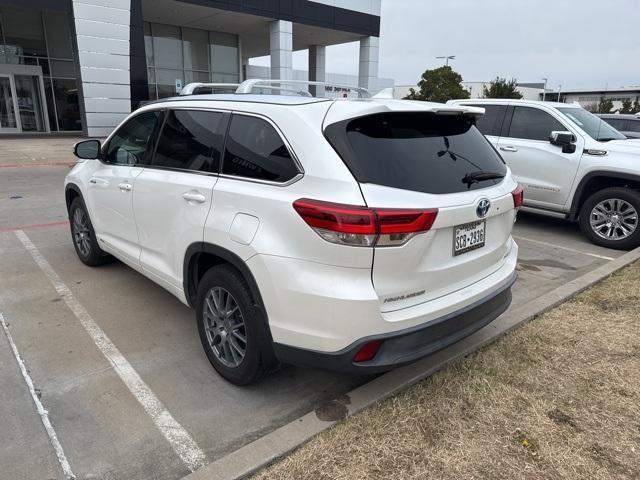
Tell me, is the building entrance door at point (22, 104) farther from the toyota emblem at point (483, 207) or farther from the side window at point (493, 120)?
the toyota emblem at point (483, 207)

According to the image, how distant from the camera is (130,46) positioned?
736 inches

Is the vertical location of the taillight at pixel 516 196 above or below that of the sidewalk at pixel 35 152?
above

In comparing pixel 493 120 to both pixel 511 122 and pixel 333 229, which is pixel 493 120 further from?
pixel 333 229

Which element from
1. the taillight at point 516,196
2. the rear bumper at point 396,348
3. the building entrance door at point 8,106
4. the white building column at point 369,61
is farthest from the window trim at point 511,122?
the building entrance door at point 8,106

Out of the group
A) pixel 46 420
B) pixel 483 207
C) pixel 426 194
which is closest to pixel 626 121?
pixel 483 207

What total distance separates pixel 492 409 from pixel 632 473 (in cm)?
73

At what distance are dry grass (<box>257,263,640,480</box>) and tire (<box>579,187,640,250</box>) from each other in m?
3.27

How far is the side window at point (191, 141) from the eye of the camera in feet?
10.4

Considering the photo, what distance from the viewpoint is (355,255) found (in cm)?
240

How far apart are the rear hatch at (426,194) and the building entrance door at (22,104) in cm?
2462

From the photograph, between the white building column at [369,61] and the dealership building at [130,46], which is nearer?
the dealership building at [130,46]

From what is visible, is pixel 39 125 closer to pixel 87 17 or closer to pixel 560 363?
pixel 87 17

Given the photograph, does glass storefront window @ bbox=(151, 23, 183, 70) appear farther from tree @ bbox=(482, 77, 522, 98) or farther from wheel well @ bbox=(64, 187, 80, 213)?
tree @ bbox=(482, 77, 522, 98)

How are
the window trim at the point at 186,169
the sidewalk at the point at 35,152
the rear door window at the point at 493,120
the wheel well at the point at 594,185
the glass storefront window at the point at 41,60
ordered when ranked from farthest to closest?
the glass storefront window at the point at 41,60 → the sidewalk at the point at 35,152 → the rear door window at the point at 493,120 → the wheel well at the point at 594,185 → the window trim at the point at 186,169
